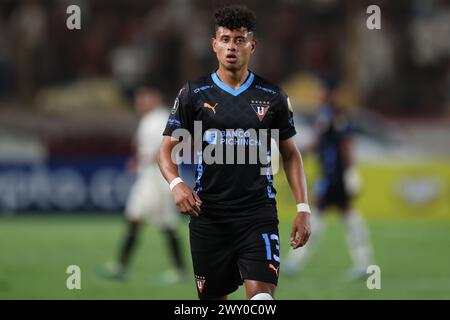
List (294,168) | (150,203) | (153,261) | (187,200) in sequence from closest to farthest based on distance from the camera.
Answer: (187,200) < (294,168) < (150,203) < (153,261)

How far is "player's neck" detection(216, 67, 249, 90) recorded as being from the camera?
6891 mm

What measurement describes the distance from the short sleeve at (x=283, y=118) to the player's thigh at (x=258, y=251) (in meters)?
0.62

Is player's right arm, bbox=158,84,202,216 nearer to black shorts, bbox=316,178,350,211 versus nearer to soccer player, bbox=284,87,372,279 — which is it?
soccer player, bbox=284,87,372,279

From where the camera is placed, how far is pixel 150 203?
12.6 m

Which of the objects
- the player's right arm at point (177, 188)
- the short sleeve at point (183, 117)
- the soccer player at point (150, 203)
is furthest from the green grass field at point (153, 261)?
the short sleeve at point (183, 117)

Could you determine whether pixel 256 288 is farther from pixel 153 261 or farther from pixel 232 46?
pixel 153 261

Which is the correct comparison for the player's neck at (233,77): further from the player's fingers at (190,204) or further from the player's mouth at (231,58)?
the player's fingers at (190,204)

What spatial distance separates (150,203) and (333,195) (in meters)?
2.37

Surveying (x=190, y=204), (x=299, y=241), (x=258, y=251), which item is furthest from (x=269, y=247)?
(x=190, y=204)

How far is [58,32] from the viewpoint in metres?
23.2

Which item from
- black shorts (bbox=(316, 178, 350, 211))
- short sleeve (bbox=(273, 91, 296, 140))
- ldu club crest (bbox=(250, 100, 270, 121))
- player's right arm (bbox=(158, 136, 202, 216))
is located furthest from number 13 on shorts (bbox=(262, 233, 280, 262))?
black shorts (bbox=(316, 178, 350, 211))

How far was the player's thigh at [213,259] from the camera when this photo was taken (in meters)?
6.93

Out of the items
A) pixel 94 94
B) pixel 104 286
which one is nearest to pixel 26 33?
pixel 94 94

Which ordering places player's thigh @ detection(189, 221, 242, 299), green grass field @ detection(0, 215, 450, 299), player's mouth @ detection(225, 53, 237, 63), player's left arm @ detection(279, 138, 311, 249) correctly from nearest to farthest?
player's mouth @ detection(225, 53, 237, 63), player's thigh @ detection(189, 221, 242, 299), player's left arm @ detection(279, 138, 311, 249), green grass field @ detection(0, 215, 450, 299)
